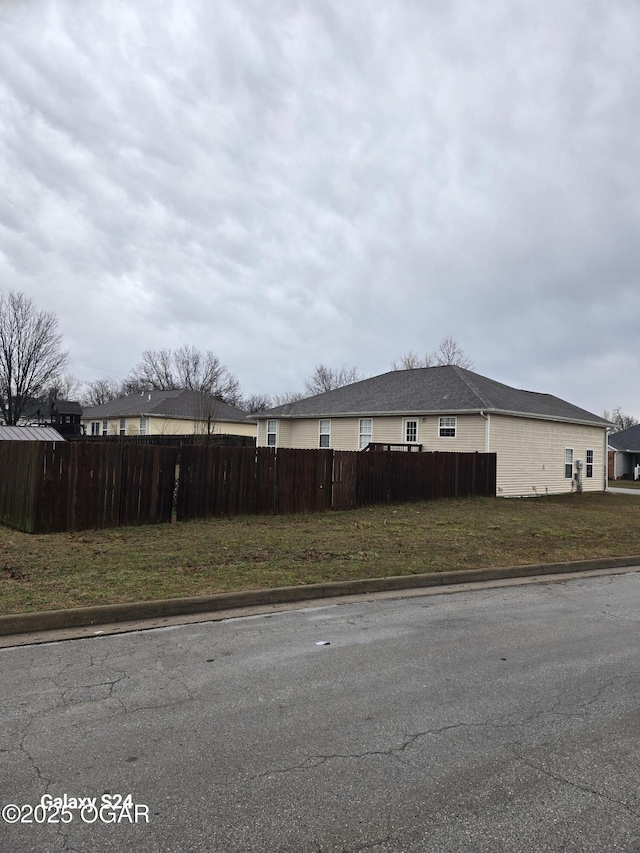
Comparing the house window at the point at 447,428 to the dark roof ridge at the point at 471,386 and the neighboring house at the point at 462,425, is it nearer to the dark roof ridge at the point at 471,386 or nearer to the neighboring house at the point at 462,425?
the neighboring house at the point at 462,425

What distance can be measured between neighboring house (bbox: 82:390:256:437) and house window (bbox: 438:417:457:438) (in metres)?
19.9

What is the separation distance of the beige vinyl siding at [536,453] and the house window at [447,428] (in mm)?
1546

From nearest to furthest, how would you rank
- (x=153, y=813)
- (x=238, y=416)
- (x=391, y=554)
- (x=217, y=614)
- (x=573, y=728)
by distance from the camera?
(x=153, y=813) → (x=573, y=728) → (x=217, y=614) → (x=391, y=554) → (x=238, y=416)

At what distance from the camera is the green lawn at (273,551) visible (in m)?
6.91

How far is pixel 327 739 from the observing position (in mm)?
3465

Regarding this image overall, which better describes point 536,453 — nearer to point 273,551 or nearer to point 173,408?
point 273,551

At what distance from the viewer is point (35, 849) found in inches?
97.8

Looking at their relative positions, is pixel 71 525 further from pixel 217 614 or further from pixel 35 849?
pixel 35 849

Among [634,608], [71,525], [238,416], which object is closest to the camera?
[634,608]

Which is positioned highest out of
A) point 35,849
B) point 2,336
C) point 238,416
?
point 2,336

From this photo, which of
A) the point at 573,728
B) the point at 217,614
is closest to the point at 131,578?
the point at 217,614

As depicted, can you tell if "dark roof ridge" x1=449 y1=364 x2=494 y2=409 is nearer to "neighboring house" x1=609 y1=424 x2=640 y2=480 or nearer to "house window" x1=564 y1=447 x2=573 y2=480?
"house window" x1=564 y1=447 x2=573 y2=480

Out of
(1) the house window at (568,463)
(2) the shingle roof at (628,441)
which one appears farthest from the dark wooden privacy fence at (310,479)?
(2) the shingle roof at (628,441)

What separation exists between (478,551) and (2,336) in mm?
39855
